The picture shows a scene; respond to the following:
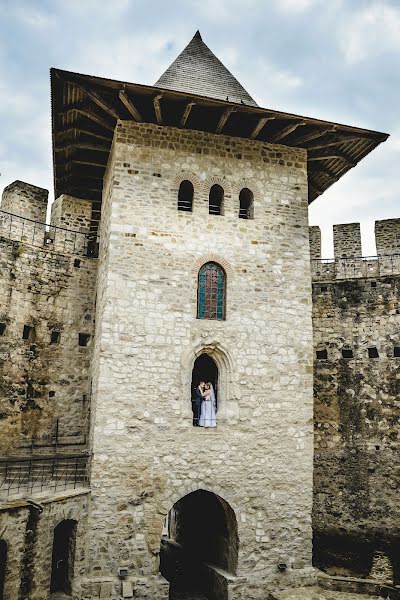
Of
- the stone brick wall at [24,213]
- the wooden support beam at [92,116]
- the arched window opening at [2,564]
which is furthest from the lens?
the stone brick wall at [24,213]

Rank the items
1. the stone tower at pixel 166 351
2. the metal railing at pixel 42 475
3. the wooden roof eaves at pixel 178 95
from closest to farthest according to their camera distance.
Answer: the metal railing at pixel 42 475 → the stone tower at pixel 166 351 → the wooden roof eaves at pixel 178 95

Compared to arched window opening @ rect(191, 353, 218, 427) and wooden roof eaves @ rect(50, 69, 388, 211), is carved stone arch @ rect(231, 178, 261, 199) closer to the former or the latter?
wooden roof eaves @ rect(50, 69, 388, 211)

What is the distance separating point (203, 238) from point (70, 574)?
7.04m

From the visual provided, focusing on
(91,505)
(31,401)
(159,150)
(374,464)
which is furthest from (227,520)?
(159,150)

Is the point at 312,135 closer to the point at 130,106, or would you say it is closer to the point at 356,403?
the point at 130,106

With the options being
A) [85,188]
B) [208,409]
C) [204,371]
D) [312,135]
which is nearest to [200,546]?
[208,409]

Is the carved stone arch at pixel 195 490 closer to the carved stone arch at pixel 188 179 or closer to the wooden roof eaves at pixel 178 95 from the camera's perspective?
the carved stone arch at pixel 188 179

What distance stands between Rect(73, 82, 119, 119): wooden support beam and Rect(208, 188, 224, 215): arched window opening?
2.68 metres

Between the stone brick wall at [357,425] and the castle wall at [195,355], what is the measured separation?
2299mm

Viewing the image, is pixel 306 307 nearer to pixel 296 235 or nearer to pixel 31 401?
pixel 296 235

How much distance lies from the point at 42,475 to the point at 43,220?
6180 mm

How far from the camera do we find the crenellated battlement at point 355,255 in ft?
45.3

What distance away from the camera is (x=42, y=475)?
34.2 feet

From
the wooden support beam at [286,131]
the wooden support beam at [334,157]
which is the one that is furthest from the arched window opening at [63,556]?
the wooden support beam at [334,157]
